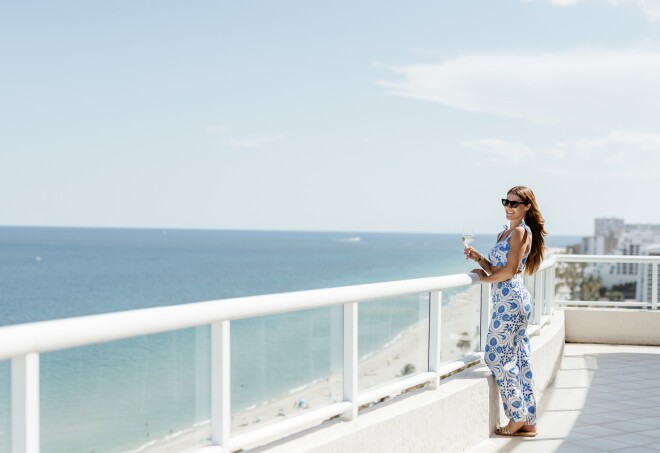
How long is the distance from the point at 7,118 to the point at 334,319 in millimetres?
138056

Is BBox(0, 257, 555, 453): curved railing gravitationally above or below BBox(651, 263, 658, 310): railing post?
above

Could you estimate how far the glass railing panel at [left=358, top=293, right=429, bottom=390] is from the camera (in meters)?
4.80

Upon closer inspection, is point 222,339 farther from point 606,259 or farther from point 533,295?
point 606,259

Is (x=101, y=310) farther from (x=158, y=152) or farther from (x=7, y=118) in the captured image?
(x=7, y=118)

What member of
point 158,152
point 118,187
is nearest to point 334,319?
point 158,152

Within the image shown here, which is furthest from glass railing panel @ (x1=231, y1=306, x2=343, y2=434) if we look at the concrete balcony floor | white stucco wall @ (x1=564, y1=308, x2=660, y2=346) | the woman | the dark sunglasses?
white stucco wall @ (x1=564, y1=308, x2=660, y2=346)

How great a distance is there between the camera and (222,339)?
3715mm

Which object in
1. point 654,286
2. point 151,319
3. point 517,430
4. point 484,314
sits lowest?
point 517,430

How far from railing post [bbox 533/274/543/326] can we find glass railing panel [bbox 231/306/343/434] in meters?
5.03

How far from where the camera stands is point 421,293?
550 cm

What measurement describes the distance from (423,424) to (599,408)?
11.1 feet

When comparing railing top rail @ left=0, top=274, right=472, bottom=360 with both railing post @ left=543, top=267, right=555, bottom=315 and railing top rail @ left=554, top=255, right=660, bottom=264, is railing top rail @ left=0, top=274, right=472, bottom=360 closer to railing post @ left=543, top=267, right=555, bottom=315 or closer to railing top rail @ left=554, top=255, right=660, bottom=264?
railing post @ left=543, top=267, right=555, bottom=315

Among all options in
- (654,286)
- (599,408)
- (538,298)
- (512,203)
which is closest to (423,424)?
(512,203)

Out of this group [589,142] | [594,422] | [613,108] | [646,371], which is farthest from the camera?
[589,142]
